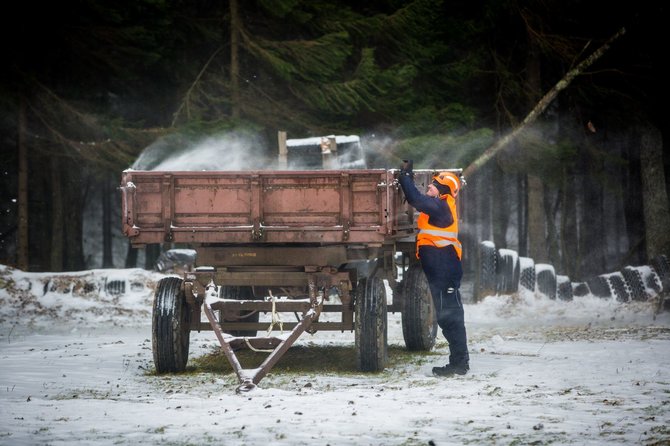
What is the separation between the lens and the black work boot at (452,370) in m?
10.2

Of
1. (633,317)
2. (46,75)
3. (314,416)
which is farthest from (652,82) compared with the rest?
(314,416)

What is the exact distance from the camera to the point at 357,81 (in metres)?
25.2

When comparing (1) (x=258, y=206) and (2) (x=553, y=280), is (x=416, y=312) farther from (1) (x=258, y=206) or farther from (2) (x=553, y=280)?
(2) (x=553, y=280)

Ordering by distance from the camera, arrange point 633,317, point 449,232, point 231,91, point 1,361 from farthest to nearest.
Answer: point 231,91
point 633,317
point 1,361
point 449,232

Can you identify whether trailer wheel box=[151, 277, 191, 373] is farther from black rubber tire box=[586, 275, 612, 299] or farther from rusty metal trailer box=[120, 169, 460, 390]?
black rubber tire box=[586, 275, 612, 299]

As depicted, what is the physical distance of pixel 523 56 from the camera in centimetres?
2927

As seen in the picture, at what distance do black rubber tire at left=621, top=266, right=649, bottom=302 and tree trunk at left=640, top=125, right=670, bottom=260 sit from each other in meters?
7.10

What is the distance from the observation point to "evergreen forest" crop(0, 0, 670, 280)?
81.7ft

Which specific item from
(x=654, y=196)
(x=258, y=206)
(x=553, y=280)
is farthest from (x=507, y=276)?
(x=258, y=206)

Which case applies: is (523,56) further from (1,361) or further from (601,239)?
(1,361)

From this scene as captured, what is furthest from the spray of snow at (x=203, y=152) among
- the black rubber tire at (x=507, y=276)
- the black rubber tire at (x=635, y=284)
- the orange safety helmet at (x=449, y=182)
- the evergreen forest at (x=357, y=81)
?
the orange safety helmet at (x=449, y=182)

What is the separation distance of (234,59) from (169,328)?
625 inches

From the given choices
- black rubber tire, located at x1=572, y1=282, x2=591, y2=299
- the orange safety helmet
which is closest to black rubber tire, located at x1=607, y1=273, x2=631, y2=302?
black rubber tire, located at x1=572, y1=282, x2=591, y2=299

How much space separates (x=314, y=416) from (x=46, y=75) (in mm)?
21488
